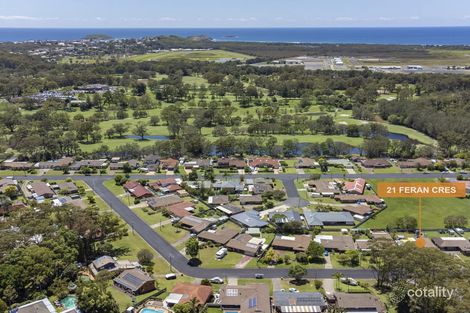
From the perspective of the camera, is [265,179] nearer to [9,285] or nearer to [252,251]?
[252,251]

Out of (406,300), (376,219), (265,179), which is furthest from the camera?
(265,179)

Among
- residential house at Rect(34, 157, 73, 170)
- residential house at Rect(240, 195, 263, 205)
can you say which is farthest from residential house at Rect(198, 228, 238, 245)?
residential house at Rect(34, 157, 73, 170)

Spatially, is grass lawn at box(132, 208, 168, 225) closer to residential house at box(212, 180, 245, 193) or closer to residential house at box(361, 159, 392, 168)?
residential house at box(212, 180, 245, 193)

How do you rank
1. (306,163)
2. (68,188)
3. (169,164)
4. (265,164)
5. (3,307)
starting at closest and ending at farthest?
1. (3,307)
2. (68,188)
3. (265,164)
4. (169,164)
5. (306,163)

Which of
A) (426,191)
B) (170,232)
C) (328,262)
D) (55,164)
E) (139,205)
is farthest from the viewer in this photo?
(55,164)

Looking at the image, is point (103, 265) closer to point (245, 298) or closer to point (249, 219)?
point (245, 298)

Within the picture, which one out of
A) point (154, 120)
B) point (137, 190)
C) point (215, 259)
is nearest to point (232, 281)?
point (215, 259)

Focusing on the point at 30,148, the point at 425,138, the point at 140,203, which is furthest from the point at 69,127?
the point at 425,138
